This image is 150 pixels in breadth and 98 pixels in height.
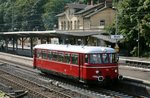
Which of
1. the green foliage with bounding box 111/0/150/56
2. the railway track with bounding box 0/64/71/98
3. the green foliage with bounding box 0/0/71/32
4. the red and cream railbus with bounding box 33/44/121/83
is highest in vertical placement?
the green foliage with bounding box 0/0/71/32

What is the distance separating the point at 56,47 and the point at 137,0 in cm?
2234

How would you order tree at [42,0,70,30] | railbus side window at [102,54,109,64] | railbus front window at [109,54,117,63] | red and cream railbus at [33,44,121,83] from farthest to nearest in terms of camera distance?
1. tree at [42,0,70,30]
2. railbus front window at [109,54,117,63]
3. railbus side window at [102,54,109,64]
4. red and cream railbus at [33,44,121,83]

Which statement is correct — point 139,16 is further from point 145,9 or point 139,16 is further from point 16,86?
point 16,86

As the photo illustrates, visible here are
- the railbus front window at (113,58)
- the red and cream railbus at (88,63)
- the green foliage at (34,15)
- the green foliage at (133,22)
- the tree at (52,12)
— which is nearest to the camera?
the red and cream railbus at (88,63)

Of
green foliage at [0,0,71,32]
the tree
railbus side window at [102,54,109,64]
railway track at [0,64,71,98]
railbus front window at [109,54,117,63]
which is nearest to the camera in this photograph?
Answer: railway track at [0,64,71,98]

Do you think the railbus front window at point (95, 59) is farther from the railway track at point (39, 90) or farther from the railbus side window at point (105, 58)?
the railway track at point (39, 90)

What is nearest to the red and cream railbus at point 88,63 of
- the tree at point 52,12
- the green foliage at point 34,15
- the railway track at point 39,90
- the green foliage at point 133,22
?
the railway track at point 39,90

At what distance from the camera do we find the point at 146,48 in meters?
36.1

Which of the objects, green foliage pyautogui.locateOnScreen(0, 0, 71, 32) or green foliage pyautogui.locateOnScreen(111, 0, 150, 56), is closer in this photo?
green foliage pyautogui.locateOnScreen(111, 0, 150, 56)

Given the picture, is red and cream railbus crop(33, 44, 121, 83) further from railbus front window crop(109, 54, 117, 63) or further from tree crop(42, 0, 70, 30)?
tree crop(42, 0, 70, 30)

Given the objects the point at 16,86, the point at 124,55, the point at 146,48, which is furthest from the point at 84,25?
the point at 16,86

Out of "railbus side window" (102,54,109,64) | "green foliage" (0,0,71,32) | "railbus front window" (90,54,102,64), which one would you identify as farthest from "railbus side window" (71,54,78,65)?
"green foliage" (0,0,71,32)

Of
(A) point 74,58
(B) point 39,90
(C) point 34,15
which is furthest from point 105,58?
(C) point 34,15

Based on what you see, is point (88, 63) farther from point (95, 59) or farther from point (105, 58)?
point (105, 58)
